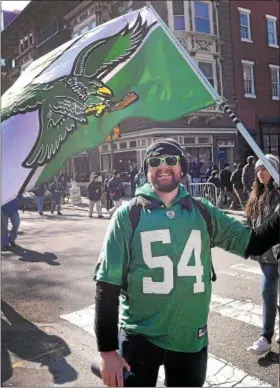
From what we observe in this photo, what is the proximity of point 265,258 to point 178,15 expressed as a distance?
19910mm

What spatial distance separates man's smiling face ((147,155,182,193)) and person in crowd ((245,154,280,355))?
58.9 inches

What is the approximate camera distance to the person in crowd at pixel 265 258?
11.2 feet

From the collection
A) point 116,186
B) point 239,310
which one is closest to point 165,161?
point 239,310

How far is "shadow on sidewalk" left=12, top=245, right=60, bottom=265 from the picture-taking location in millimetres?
7984

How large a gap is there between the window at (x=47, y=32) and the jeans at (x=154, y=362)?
18.0 ft

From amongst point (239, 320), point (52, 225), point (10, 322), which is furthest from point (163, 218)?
point (52, 225)

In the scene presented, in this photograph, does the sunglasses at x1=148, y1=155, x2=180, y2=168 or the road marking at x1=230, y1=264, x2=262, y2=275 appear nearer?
the sunglasses at x1=148, y1=155, x2=180, y2=168

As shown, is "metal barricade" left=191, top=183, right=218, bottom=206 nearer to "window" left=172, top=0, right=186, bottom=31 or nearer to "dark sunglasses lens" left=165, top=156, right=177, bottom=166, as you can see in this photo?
"window" left=172, top=0, right=186, bottom=31

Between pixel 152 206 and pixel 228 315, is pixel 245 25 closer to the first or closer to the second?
pixel 228 315

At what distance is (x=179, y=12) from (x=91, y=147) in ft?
65.4

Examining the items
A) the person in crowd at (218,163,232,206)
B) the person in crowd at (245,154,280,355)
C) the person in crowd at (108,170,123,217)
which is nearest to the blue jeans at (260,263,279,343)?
the person in crowd at (245,154,280,355)

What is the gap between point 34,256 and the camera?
8.52 meters

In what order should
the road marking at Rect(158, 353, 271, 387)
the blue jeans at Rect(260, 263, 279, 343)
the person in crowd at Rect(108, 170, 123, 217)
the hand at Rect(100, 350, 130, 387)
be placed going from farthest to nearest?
the person in crowd at Rect(108, 170, 123, 217)
the blue jeans at Rect(260, 263, 279, 343)
the road marking at Rect(158, 353, 271, 387)
the hand at Rect(100, 350, 130, 387)

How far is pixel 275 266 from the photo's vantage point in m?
3.58
